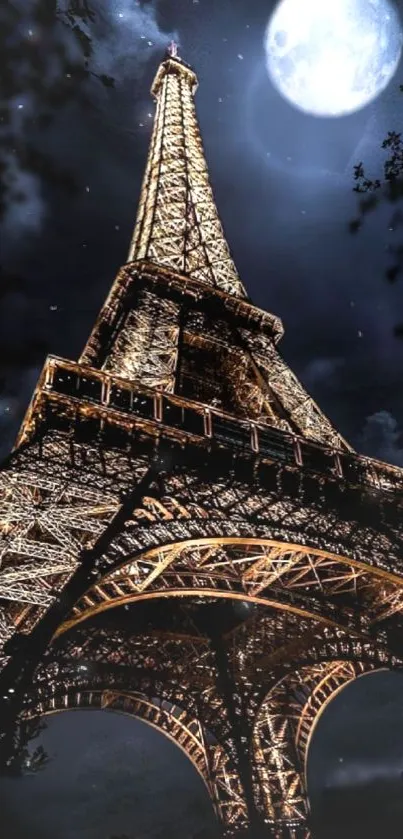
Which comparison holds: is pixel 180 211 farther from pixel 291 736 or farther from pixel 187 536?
pixel 291 736

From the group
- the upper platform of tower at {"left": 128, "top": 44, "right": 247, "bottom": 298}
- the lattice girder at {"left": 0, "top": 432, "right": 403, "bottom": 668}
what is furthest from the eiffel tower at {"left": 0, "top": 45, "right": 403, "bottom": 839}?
the upper platform of tower at {"left": 128, "top": 44, "right": 247, "bottom": 298}

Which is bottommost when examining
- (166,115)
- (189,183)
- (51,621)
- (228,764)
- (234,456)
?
(228,764)

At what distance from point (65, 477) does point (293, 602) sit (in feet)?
25.4

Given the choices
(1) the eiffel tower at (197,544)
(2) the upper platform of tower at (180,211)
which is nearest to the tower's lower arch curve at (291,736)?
(1) the eiffel tower at (197,544)

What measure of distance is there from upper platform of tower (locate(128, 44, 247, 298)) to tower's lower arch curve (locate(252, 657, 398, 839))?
14.5 meters

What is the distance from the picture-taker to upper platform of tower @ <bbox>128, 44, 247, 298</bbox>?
26844mm

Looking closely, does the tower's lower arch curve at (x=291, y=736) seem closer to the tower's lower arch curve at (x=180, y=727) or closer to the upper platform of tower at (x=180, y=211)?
the tower's lower arch curve at (x=180, y=727)

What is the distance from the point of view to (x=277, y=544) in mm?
14188

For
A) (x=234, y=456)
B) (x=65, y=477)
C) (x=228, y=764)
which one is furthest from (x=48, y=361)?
(x=228, y=764)

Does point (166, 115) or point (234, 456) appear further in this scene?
point (166, 115)

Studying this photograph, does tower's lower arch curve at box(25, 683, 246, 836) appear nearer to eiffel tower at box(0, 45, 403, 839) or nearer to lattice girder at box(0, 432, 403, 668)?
eiffel tower at box(0, 45, 403, 839)

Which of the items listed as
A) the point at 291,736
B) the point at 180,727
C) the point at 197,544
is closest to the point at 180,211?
the point at 197,544

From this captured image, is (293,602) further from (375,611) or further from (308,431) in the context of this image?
(308,431)

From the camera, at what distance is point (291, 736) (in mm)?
20766
